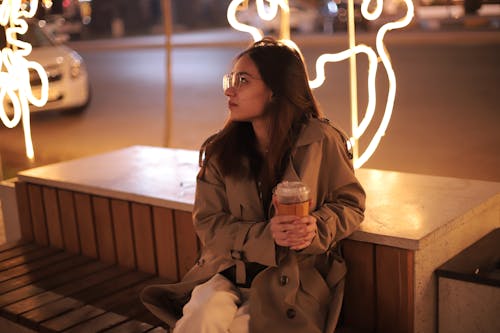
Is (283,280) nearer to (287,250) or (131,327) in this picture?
(287,250)

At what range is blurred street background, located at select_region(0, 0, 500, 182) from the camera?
25.6ft

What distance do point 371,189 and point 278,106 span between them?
1.19 meters

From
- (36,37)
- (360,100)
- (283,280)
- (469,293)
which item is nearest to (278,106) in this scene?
(283,280)

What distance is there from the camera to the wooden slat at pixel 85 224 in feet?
14.6

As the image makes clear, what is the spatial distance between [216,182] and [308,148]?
1.39ft

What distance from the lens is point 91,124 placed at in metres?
10.8

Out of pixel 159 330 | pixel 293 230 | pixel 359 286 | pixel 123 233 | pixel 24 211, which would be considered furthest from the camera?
pixel 24 211

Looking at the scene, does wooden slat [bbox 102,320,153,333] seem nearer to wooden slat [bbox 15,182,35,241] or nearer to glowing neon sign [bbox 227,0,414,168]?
glowing neon sign [bbox 227,0,414,168]

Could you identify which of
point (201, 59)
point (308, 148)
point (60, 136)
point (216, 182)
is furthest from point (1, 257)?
point (201, 59)

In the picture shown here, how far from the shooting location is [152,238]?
4094 mm

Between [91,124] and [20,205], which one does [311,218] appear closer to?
[20,205]

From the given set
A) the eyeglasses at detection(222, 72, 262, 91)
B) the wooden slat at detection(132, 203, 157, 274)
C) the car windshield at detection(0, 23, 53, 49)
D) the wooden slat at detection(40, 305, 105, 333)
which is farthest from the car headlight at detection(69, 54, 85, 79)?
the eyeglasses at detection(222, 72, 262, 91)

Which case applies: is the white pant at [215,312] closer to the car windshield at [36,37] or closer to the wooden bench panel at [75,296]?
the wooden bench panel at [75,296]

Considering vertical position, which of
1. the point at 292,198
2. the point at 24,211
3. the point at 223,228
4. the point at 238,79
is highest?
the point at 238,79
